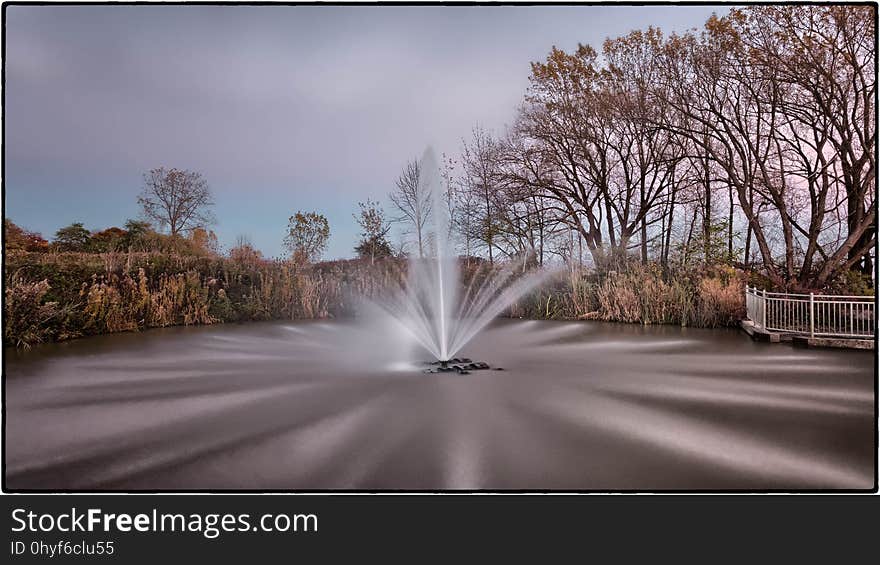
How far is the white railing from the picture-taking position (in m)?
6.84

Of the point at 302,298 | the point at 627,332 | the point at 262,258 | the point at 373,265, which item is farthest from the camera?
the point at 373,265

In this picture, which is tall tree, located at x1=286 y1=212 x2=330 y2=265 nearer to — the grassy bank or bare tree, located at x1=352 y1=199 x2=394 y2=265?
bare tree, located at x1=352 y1=199 x2=394 y2=265

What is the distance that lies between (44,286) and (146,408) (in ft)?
13.8

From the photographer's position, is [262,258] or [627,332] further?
[262,258]

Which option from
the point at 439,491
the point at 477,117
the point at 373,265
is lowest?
the point at 439,491

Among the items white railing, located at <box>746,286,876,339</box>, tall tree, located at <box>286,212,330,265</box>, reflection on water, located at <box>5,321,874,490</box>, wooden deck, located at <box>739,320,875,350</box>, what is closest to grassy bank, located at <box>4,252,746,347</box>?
reflection on water, located at <box>5,321,874,490</box>

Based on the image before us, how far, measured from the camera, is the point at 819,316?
7484 mm

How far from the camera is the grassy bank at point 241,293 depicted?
709 centimetres

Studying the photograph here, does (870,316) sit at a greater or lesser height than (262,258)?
lesser

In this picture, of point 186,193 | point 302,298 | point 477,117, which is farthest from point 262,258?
point 477,117

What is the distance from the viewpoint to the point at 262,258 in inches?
487

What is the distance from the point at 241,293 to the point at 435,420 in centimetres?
898

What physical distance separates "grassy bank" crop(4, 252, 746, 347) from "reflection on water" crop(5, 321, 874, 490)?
1.25 metres

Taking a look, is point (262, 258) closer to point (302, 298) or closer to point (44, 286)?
point (302, 298)
